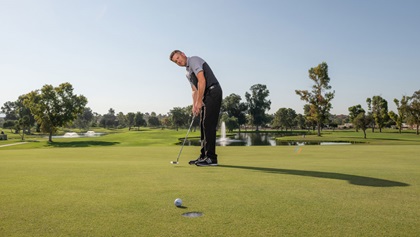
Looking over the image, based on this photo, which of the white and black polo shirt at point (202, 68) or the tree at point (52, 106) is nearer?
the white and black polo shirt at point (202, 68)

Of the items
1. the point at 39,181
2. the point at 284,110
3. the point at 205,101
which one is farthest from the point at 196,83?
the point at 284,110

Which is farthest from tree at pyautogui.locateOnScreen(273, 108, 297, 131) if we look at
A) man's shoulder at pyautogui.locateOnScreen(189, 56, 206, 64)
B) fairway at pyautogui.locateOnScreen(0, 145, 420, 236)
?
fairway at pyautogui.locateOnScreen(0, 145, 420, 236)

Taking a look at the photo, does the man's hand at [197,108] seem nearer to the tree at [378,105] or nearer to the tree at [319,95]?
the tree at [319,95]

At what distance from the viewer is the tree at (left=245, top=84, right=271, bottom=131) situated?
132875mm

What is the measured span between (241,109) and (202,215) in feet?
434

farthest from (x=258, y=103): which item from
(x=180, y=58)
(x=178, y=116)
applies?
(x=180, y=58)

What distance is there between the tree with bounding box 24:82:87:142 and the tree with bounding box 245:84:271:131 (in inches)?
3405

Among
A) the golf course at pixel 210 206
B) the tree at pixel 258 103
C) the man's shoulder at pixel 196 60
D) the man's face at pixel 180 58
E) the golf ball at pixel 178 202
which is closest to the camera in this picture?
the golf course at pixel 210 206

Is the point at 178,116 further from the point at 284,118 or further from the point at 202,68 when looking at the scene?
the point at 202,68

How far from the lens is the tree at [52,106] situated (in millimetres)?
56281

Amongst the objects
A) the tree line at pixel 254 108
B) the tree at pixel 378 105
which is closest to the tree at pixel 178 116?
the tree line at pixel 254 108

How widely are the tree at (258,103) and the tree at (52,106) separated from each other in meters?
86.5

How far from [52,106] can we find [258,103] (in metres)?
90.6

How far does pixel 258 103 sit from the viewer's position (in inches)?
5231
